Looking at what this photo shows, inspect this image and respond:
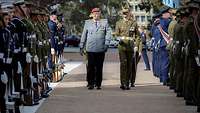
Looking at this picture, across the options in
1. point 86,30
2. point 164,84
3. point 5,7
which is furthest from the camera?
point 164,84

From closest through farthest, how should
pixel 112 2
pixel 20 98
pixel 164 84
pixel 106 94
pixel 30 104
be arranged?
pixel 20 98 < pixel 30 104 < pixel 106 94 < pixel 164 84 < pixel 112 2

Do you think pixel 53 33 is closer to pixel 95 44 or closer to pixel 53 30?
pixel 53 30

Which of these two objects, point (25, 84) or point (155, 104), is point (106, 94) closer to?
point (155, 104)

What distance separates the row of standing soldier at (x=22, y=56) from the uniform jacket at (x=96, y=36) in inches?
68.9

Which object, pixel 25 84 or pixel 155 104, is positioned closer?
pixel 25 84

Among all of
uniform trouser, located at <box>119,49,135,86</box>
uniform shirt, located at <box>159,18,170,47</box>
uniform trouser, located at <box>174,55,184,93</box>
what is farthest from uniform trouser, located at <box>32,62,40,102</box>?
uniform shirt, located at <box>159,18,170,47</box>

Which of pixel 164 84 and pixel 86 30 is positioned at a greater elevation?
pixel 86 30

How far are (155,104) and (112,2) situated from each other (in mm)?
56726

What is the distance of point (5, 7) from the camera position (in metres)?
10.0

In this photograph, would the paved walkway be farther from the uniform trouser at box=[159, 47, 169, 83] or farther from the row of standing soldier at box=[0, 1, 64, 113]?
the row of standing soldier at box=[0, 1, 64, 113]

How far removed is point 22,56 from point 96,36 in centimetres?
546

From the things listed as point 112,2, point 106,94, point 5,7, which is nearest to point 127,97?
point 106,94

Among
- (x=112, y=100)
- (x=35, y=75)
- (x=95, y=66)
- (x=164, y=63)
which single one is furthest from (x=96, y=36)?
(x=35, y=75)

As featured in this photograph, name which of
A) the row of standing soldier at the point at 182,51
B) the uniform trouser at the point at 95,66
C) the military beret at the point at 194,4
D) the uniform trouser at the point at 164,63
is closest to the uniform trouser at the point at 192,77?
the row of standing soldier at the point at 182,51
